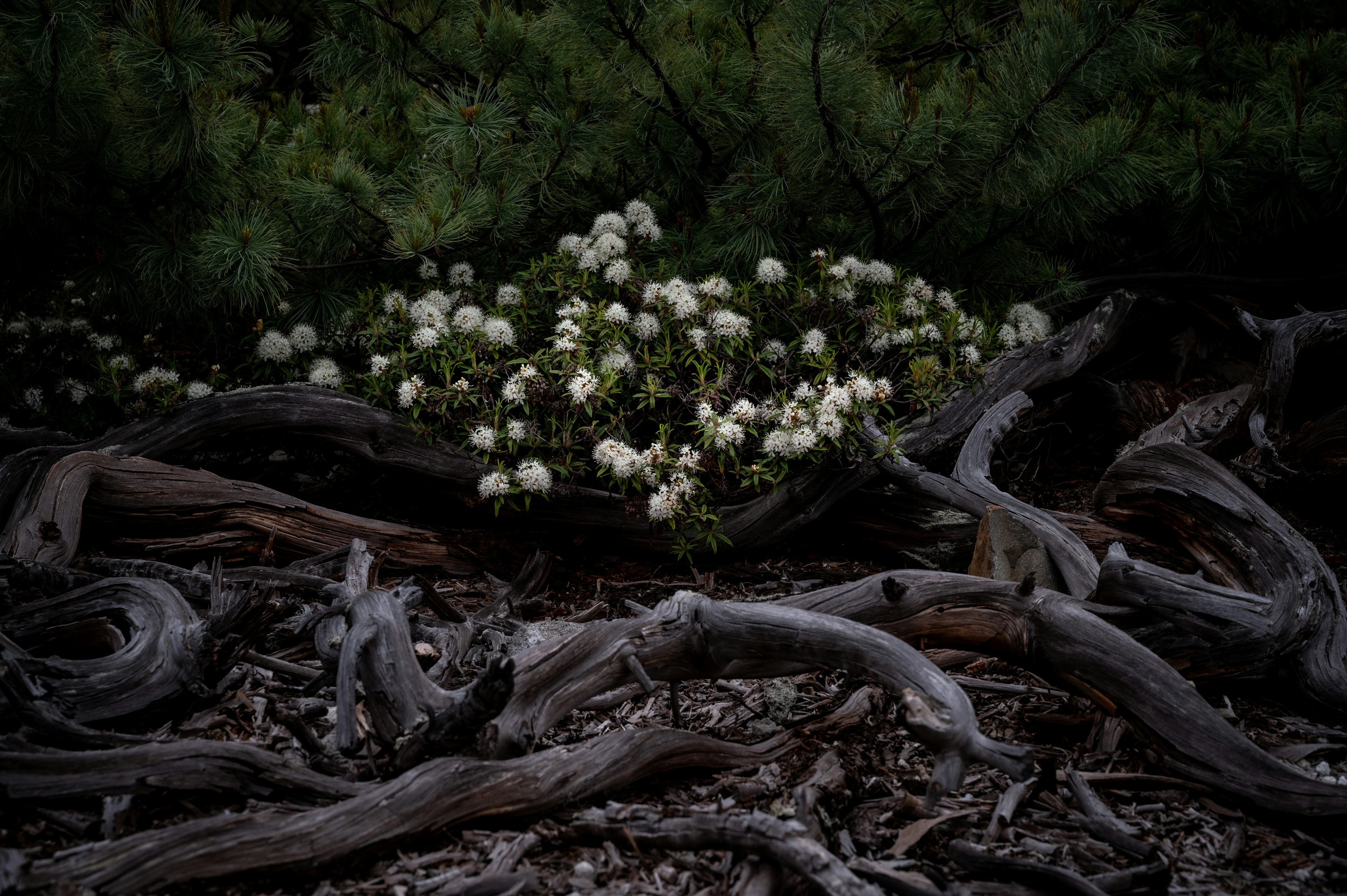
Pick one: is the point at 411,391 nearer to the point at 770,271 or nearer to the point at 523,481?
the point at 523,481

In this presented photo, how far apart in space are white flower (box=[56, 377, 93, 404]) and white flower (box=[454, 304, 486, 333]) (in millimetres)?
2047

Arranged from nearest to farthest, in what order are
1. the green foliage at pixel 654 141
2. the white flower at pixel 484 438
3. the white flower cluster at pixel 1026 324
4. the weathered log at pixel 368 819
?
the weathered log at pixel 368 819 → the green foliage at pixel 654 141 → the white flower at pixel 484 438 → the white flower cluster at pixel 1026 324

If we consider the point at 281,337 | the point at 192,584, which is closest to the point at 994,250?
the point at 281,337

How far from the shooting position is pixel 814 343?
4230 mm

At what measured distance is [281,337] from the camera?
4391mm

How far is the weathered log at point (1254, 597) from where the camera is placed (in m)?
2.90

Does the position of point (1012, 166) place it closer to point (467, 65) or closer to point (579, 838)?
point (467, 65)

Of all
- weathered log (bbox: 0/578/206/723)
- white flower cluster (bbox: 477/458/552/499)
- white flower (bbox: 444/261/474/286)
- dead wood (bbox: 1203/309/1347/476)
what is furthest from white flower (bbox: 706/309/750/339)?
weathered log (bbox: 0/578/206/723)

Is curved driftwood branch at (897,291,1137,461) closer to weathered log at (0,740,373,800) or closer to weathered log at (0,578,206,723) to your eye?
weathered log at (0,740,373,800)

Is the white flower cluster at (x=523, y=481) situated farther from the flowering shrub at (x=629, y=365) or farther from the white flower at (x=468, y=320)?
the white flower at (x=468, y=320)

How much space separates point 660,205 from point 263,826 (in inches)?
158

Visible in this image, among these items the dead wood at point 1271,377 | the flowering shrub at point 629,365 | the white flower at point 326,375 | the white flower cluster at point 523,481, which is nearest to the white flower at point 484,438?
the flowering shrub at point 629,365

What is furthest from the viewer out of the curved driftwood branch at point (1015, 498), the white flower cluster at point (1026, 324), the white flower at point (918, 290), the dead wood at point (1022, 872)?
→ the white flower cluster at point (1026, 324)

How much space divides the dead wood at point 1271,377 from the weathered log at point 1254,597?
68cm
